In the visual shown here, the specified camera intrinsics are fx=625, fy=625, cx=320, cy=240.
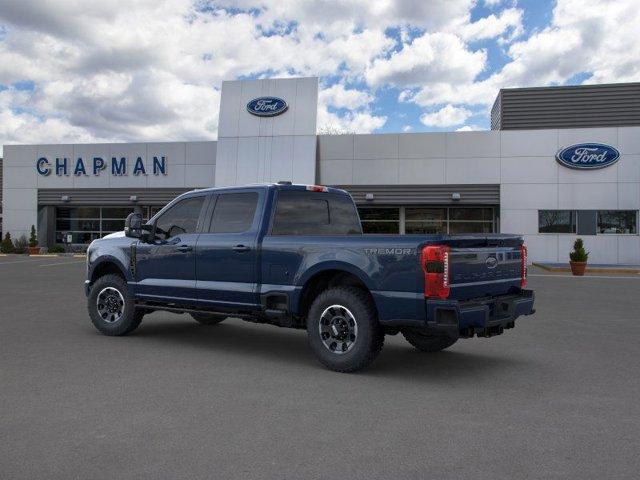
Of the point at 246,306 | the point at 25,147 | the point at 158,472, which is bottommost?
the point at 158,472

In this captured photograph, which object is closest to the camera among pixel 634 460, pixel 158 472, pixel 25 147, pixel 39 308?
pixel 158 472

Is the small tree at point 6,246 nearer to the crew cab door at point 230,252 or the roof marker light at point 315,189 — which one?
the crew cab door at point 230,252

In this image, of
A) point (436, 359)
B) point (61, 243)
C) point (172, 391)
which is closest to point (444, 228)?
point (61, 243)

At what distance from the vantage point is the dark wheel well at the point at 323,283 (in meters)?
6.78

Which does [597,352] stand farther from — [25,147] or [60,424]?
[25,147]

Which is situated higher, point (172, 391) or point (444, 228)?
point (444, 228)

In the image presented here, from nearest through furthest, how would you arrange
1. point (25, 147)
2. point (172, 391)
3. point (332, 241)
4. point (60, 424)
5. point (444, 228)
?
1. point (60, 424)
2. point (172, 391)
3. point (332, 241)
4. point (444, 228)
5. point (25, 147)

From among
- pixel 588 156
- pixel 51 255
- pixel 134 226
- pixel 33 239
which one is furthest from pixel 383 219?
pixel 134 226

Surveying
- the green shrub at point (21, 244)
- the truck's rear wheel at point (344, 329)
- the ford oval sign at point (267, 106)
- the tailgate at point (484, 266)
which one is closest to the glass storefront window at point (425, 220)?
the ford oval sign at point (267, 106)

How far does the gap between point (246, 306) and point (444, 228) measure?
24.7 metres

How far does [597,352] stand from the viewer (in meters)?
7.68

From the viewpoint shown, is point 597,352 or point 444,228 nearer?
point 597,352

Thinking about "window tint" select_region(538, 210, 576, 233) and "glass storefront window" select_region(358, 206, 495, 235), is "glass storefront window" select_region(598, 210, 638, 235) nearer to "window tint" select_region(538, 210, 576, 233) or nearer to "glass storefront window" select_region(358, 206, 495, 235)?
"window tint" select_region(538, 210, 576, 233)

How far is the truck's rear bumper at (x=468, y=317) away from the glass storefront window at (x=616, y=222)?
23.7m
